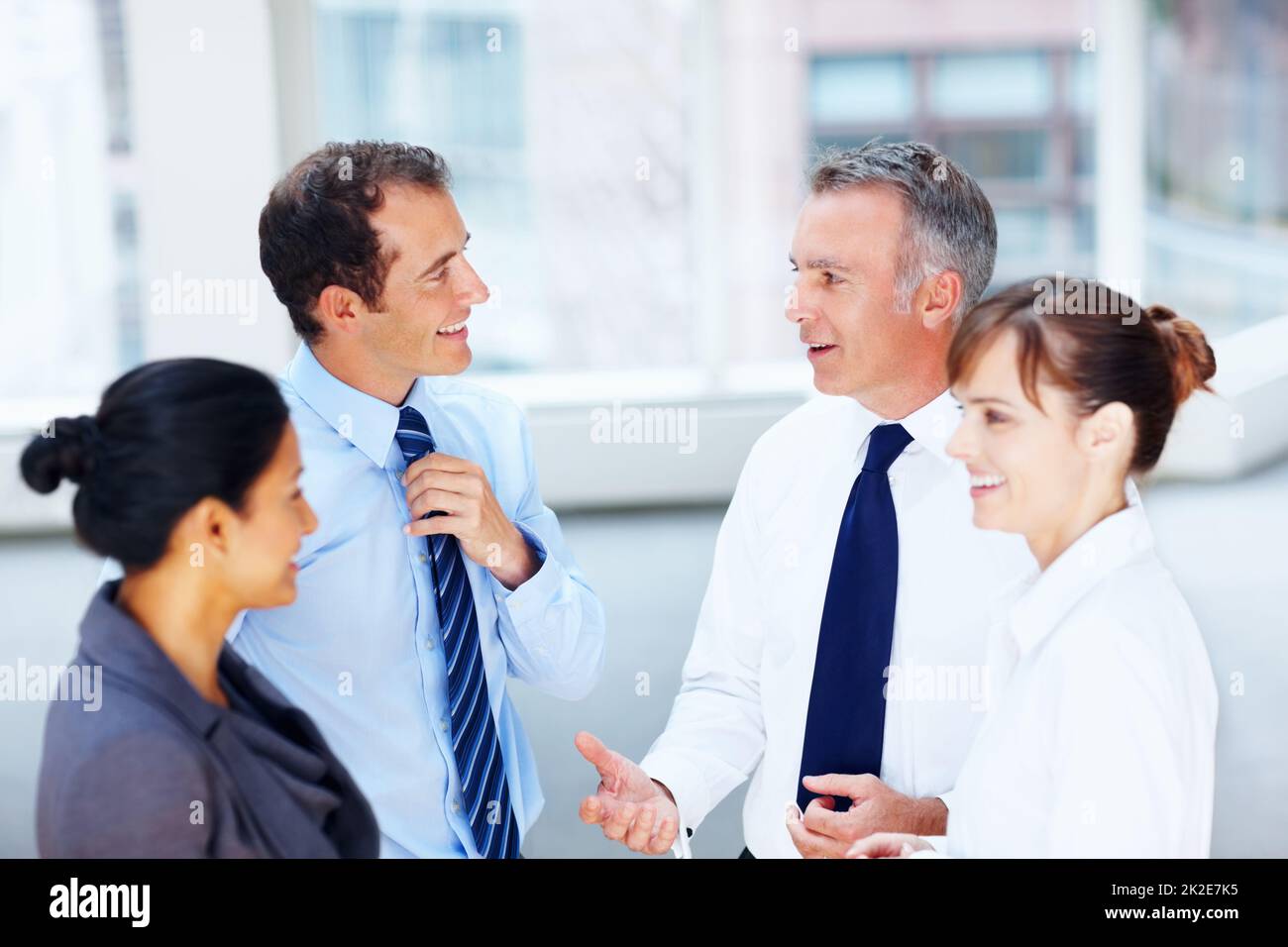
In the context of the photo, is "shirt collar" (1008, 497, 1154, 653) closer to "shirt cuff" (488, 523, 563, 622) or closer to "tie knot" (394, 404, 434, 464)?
"shirt cuff" (488, 523, 563, 622)

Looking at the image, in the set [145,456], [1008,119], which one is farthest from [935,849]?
[1008,119]

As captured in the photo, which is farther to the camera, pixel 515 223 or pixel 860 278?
pixel 515 223

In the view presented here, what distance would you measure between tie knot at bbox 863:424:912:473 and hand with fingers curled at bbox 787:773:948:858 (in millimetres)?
370

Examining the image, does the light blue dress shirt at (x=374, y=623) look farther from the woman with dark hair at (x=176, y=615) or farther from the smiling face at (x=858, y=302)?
the smiling face at (x=858, y=302)

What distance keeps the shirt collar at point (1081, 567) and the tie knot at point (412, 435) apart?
0.71 metres

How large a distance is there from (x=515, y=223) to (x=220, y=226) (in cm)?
178

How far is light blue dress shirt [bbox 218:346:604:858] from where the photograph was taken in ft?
4.87

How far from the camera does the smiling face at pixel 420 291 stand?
149 cm

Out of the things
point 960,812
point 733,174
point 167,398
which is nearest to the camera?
point 167,398

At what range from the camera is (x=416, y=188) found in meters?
1.50

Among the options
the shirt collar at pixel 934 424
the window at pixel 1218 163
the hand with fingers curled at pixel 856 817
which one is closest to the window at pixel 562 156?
the window at pixel 1218 163
